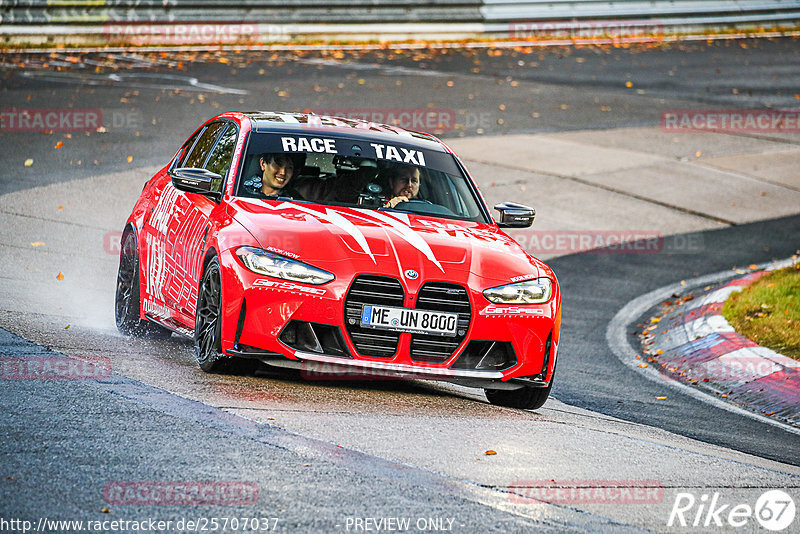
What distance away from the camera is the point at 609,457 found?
21.8 ft

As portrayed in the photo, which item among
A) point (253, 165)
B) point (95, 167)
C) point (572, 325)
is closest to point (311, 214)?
point (253, 165)

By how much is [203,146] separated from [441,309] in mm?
2944

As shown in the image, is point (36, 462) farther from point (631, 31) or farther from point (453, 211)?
point (631, 31)

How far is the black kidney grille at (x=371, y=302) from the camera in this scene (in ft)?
23.2

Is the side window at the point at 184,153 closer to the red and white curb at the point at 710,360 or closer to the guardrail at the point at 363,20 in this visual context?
the red and white curb at the point at 710,360

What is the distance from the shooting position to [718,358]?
34.1 ft

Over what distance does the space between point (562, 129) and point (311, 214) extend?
44.0 ft

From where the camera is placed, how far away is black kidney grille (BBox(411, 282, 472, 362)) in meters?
7.14

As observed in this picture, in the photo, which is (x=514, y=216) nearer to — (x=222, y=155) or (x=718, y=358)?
(x=222, y=155)

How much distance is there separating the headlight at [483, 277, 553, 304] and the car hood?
0.18 feet
